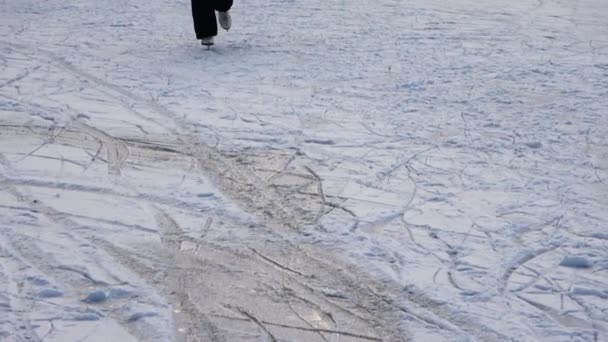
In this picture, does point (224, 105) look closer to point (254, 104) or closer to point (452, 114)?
point (254, 104)

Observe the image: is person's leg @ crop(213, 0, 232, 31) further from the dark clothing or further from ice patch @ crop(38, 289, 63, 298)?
ice patch @ crop(38, 289, 63, 298)

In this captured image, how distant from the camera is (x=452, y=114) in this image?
250 inches

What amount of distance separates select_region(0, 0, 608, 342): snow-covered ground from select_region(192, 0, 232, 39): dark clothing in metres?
0.19

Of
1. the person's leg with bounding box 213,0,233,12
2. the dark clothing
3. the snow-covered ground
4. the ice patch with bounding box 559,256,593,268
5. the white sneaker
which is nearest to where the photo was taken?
the snow-covered ground

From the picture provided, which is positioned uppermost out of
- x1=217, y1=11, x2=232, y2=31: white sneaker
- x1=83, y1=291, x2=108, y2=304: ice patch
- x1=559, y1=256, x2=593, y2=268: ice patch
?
x1=83, y1=291, x2=108, y2=304: ice patch

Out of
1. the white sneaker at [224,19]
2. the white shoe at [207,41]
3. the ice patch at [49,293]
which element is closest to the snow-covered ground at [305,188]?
the ice patch at [49,293]

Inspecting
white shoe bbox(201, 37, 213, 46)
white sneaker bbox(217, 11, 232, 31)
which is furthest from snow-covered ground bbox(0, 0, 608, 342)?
white sneaker bbox(217, 11, 232, 31)

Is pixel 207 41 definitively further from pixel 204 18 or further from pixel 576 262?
pixel 576 262

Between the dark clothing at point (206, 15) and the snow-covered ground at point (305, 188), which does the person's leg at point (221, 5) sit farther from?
the snow-covered ground at point (305, 188)

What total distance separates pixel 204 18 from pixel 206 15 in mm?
39

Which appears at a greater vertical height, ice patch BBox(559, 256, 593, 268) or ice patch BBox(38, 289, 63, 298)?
ice patch BBox(38, 289, 63, 298)

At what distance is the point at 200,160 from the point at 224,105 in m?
1.21

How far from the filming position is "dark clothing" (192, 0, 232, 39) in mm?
8258

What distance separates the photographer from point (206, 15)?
8312 mm
